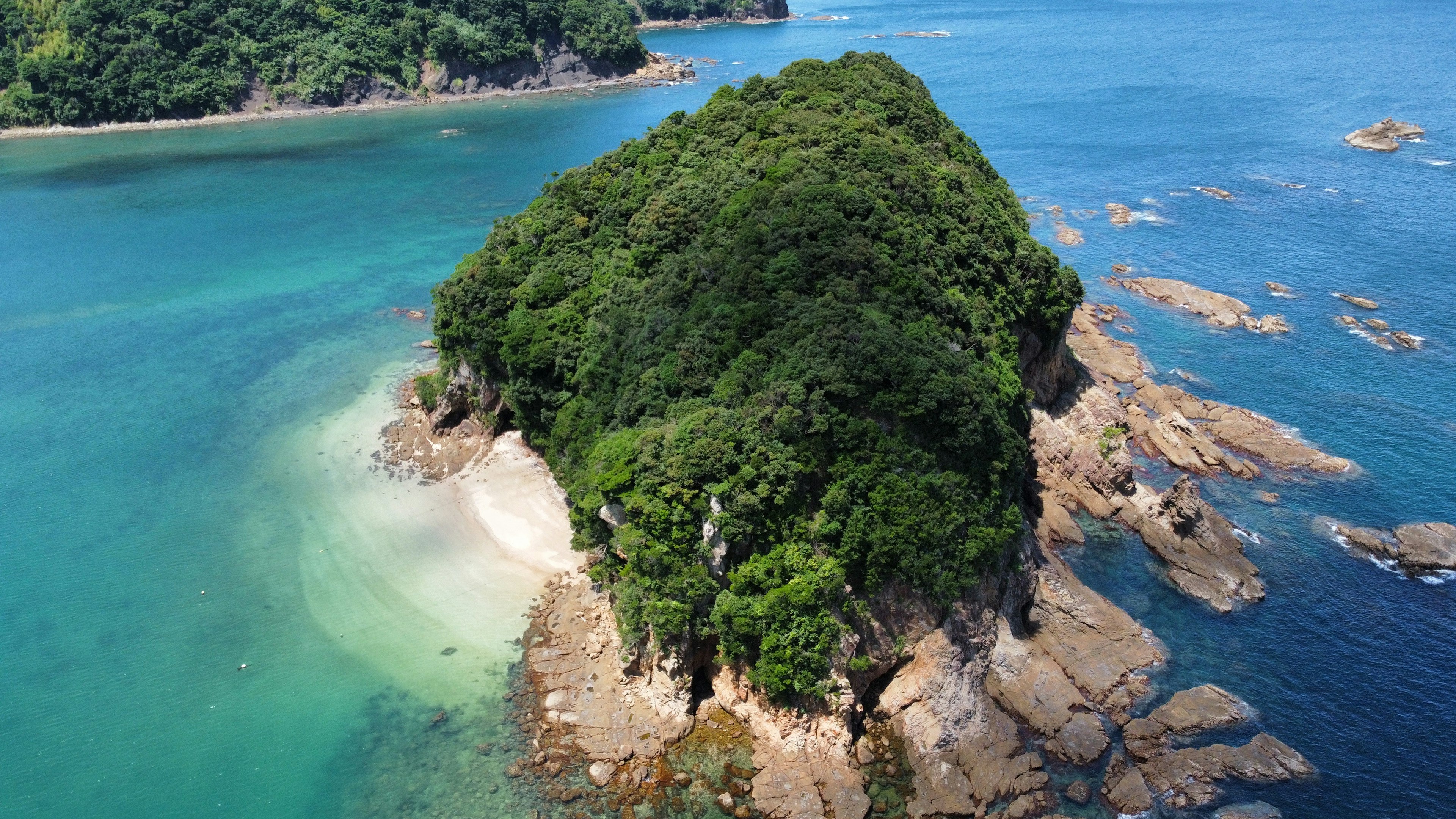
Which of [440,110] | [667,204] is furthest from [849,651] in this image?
[440,110]

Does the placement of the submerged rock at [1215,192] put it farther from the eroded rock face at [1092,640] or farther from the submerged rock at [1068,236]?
the eroded rock face at [1092,640]

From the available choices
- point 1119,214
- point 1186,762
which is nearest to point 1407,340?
point 1119,214

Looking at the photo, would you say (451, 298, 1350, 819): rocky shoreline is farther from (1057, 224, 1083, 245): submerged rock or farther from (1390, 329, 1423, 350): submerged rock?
(1057, 224, 1083, 245): submerged rock

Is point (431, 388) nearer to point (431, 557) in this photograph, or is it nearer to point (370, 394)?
point (370, 394)

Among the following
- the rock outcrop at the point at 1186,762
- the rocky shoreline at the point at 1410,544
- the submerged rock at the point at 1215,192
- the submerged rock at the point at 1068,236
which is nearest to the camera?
the rock outcrop at the point at 1186,762

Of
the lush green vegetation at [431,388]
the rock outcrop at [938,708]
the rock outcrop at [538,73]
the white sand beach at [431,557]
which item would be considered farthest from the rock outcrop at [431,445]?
the rock outcrop at [538,73]

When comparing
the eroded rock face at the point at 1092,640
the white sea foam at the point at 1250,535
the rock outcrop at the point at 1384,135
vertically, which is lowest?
the eroded rock face at the point at 1092,640
